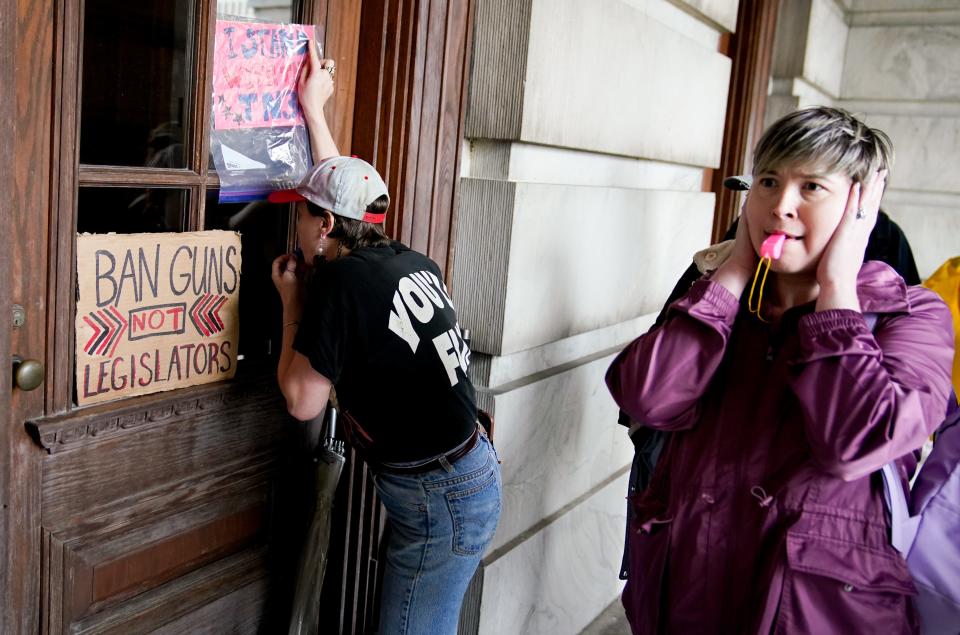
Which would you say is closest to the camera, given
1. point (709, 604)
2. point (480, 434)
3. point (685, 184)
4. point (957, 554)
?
point (957, 554)

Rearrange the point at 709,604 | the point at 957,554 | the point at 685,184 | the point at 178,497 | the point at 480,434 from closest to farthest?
the point at 957,554 → the point at 709,604 → the point at 178,497 → the point at 480,434 → the point at 685,184

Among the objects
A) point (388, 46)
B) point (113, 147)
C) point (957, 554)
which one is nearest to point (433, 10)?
point (388, 46)

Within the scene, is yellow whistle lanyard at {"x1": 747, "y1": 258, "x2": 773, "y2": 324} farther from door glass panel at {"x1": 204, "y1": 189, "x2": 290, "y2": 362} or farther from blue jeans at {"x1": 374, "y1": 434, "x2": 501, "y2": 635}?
door glass panel at {"x1": 204, "y1": 189, "x2": 290, "y2": 362}

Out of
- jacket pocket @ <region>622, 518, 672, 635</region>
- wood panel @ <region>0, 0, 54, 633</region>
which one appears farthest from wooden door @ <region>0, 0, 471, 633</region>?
jacket pocket @ <region>622, 518, 672, 635</region>

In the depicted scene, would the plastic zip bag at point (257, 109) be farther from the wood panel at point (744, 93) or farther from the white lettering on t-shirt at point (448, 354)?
the wood panel at point (744, 93)

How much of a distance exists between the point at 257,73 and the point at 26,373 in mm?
827

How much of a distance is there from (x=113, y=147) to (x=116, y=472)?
25.6 inches

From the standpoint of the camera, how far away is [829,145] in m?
1.72

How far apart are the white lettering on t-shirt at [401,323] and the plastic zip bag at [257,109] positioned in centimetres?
46

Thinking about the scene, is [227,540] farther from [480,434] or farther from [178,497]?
[480,434]

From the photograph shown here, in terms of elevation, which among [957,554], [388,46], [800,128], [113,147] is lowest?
[957,554]

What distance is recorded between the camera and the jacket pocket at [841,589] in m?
1.65

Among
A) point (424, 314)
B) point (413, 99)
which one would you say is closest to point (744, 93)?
point (413, 99)

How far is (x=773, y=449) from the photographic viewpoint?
1753mm
